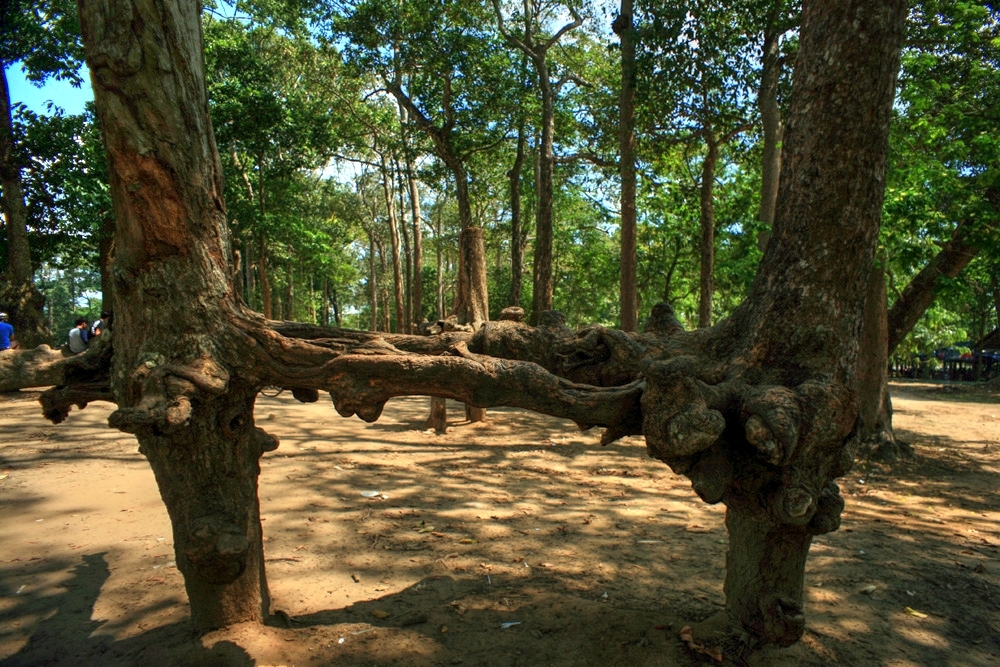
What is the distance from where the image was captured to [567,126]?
50.8 feet

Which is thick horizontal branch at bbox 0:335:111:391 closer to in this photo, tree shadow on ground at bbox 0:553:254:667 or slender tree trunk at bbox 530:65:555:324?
tree shadow on ground at bbox 0:553:254:667

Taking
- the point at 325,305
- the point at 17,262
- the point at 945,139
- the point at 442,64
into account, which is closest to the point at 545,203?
the point at 442,64

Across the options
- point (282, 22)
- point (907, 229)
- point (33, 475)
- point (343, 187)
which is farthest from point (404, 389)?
point (343, 187)

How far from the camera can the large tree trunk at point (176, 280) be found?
109 inches

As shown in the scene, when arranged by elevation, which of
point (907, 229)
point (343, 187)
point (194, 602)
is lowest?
point (194, 602)

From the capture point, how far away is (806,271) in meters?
2.86

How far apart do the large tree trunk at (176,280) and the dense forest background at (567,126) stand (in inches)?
112

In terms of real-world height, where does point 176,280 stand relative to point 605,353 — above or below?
above

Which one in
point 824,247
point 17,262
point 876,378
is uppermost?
point 17,262

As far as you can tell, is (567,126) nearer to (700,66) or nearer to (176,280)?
(700,66)

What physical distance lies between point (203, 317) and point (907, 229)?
885 centimetres

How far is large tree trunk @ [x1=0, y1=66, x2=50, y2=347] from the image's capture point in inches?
491

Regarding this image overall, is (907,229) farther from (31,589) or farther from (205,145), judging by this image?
(31,589)

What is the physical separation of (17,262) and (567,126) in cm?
1249
